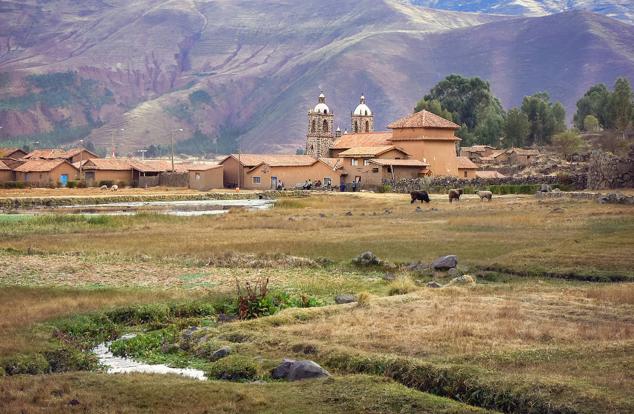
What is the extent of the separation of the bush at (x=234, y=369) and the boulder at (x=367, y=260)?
48.0 feet

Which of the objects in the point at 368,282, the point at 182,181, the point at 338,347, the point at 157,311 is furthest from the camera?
the point at 182,181

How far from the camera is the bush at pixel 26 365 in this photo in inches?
725

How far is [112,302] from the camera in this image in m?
25.2

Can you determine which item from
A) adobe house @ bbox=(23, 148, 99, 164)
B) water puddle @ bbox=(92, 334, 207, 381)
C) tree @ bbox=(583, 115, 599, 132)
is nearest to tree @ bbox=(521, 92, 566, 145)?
tree @ bbox=(583, 115, 599, 132)

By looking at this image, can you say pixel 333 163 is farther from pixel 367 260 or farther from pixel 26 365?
pixel 26 365

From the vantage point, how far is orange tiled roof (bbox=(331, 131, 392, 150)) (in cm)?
10162

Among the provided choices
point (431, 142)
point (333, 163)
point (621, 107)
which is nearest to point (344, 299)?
point (431, 142)

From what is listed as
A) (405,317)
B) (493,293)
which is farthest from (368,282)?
(405,317)

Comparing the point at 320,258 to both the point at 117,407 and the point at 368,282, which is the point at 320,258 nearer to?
the point at 368,282

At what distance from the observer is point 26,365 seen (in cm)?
1862

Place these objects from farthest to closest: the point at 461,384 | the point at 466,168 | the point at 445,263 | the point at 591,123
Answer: the point at 591,123
the point at 466,168
the point at 445,263
the point at 461,384

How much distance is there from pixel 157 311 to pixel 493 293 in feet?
29.7

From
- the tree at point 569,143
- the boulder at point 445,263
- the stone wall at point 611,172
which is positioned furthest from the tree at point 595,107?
the boulder at point 445,263

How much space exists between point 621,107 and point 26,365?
113 m
